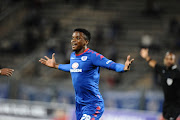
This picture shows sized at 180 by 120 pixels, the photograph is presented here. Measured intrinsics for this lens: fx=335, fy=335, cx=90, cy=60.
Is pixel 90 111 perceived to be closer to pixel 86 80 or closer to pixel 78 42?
pixel 86 80

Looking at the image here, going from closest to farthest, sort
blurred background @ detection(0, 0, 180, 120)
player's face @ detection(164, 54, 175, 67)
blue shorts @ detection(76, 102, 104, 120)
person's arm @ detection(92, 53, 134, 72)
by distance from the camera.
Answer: person's arm @ detection(92, 53, 134, 72) → blue shorts @ detection(76, 102, 104, 120) → player's face @ detection(164, 54, 175, 67) → blurred background @ detection(0, 0, 180, 120)

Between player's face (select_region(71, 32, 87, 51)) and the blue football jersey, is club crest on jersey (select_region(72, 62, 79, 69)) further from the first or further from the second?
player's face (select_region(71, 32, 87, 51))

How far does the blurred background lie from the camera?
11883 mm

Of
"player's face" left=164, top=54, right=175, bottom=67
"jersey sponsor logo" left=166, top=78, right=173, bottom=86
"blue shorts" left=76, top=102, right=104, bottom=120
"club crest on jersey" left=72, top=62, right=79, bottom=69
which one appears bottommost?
"blue shorts" left=76, top=102, right=104, bottom=120

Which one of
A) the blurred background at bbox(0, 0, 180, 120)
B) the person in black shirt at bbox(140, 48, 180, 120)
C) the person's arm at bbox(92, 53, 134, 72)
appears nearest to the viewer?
the person's arm at bbox(92, 53, 134, 72)

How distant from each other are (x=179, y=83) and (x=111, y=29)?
1167 cm

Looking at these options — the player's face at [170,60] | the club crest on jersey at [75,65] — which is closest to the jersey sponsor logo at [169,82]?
the player's face at [170,60]

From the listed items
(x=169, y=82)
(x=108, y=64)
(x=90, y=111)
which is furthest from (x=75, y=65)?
(x=169, y=82)

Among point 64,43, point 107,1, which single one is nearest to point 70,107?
point 64,43

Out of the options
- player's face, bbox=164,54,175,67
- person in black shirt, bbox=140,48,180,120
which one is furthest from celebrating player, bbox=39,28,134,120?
player's face, bbox=164,54,175,67

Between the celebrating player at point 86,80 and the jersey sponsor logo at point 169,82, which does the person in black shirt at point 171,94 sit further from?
the celebrating player at point 86,80

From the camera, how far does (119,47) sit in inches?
737

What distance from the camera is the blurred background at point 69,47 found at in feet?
39.0

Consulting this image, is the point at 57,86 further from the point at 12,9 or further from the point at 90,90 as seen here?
the point at 12,9
